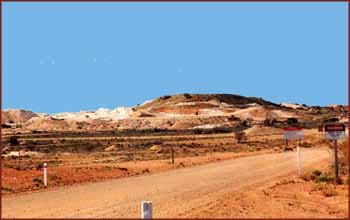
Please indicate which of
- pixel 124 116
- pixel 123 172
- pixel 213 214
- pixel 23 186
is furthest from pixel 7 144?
pixel 124 116

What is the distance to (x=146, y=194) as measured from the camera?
2069cm

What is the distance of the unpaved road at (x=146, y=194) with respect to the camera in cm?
1687

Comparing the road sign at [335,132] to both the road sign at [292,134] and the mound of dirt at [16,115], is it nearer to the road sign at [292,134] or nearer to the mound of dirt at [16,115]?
the road sign at [292,134]

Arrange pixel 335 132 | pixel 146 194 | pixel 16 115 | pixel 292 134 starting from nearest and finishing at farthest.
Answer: pixel 146 194 → pixel 335 132 → pixel 292 134 → pixel 16 115

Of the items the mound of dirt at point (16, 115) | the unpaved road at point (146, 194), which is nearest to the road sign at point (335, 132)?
the unpaved road at point (146, 194)

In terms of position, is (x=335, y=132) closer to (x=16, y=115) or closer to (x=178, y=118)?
(x=178, y=118)

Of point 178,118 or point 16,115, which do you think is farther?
point 16,115

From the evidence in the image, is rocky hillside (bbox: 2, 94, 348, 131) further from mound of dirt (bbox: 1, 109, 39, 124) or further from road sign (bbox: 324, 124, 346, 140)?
road sign (bbox: 324, 124, 346, 140)

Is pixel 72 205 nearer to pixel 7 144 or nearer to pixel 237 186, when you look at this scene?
pixel 237 186

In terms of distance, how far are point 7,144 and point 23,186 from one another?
184 ft

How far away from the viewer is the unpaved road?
16.9m

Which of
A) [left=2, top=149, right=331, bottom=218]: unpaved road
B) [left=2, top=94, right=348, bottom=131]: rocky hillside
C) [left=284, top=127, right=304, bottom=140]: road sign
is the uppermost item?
[left=2, top=94, right=348, bottom=131]: rocky hillside

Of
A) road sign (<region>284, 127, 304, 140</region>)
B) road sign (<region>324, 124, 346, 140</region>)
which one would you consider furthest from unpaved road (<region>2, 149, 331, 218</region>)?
road sign (<region>324, 124, 346, 140</region>)

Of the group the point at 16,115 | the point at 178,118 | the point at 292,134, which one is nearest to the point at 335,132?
the point at 292,134
